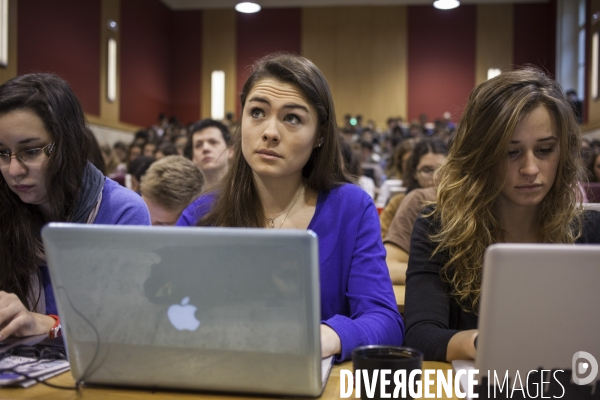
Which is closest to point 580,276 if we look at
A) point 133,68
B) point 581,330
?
point 581,330

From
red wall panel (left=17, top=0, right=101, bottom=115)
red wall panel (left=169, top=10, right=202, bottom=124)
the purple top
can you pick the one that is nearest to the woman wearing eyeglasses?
the purple top

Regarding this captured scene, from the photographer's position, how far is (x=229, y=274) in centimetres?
82

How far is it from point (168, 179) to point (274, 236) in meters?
1.76

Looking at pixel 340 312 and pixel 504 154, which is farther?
pixel 340 312

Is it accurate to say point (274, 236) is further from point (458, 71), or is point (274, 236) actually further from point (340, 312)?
point (458, 71)

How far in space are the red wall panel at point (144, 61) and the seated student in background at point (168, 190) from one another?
963cm

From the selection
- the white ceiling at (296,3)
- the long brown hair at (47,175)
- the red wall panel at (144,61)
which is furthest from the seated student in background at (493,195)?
the white ceiling at (296,3)

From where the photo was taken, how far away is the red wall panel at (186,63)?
14.1 meters

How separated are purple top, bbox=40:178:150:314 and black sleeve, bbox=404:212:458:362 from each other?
27.5 inches

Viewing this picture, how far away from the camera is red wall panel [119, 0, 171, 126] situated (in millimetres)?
11828

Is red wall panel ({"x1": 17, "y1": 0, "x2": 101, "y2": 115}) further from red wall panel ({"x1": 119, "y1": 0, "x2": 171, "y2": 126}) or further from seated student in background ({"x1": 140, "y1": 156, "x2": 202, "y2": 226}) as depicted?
seated student in background ({"x1": 140, "y1": 156, "x2": 202, "y2": 226})

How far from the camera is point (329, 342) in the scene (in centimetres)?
112

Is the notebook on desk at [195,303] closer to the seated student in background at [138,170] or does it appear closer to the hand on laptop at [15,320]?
the hand on laptop at [15,320]

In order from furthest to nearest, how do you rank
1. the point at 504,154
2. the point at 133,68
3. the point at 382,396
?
1. the point at 133,68
2. the point at 504,154
3. the point at 382,396
